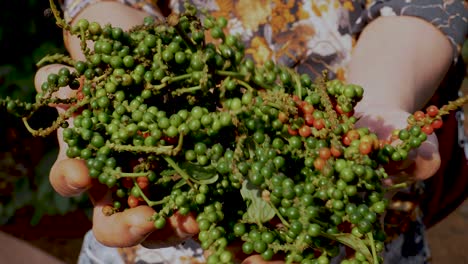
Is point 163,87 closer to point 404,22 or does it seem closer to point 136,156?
point 136,156

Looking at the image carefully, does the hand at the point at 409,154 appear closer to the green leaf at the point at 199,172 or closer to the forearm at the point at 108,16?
the green leaf at the point at 199,172

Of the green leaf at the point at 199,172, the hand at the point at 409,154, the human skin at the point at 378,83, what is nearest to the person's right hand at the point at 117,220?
the human skin at the point at 378,83

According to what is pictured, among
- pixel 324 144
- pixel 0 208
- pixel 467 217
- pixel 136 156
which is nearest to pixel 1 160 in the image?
pixel 0 208

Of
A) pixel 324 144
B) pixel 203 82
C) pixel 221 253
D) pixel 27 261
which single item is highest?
pixel 203 82

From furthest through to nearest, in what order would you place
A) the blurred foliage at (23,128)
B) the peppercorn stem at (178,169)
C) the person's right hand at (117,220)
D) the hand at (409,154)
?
the blurred foliage at (23,128) < the hand at (409,154) < the person's right hand at (117,220) < the peppercorn stem at (178,169)

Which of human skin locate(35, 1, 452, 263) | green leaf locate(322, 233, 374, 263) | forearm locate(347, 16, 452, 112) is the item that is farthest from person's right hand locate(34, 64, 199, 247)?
forearm locate(347, 16, 452, 112)

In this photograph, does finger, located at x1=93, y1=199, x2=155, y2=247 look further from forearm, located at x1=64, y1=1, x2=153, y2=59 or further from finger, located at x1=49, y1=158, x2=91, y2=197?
forearm, located at x1=64, y1=1, x2=153, y2=59
